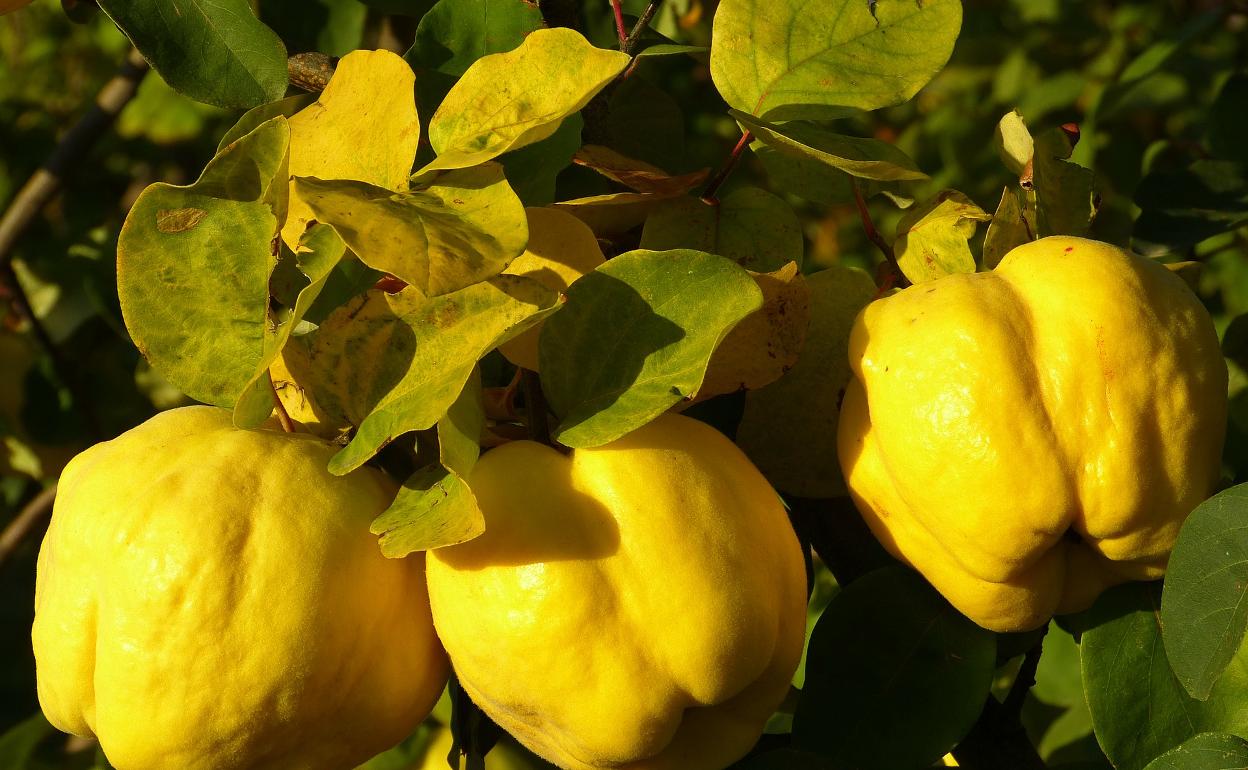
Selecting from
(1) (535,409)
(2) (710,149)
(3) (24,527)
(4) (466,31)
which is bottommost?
(2) (710,149)

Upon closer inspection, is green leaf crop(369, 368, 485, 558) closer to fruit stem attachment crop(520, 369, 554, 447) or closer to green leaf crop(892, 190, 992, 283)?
fruit stem attachment crop(520, 369, 554, 447)

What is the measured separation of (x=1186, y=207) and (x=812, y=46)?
0.61 m

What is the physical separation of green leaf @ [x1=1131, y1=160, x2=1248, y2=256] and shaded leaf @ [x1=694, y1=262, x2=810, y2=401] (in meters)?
0.62

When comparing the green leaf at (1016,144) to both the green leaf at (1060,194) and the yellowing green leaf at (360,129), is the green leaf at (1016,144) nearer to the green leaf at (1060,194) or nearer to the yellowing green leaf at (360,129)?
the green leaf at (1060,194)

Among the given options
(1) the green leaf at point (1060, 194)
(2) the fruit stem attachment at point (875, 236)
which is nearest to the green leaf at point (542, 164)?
(2) the fruit stem attachment at point (875, 236)

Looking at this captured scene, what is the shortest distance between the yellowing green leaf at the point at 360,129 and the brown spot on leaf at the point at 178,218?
0.07 m

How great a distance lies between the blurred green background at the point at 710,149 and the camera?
1370mm

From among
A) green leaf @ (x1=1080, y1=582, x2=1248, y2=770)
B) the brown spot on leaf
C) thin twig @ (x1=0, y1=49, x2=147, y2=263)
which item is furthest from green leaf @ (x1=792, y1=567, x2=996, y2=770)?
thin twig @ (x1=0, y1=49, x2=147, y2=263)

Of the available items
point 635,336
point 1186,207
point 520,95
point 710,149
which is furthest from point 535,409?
point 710,149

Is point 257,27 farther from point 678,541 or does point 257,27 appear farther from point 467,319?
point 678,541

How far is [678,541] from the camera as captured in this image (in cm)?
75

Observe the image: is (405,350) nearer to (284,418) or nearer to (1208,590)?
(284,418)

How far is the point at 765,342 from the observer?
0.89 m

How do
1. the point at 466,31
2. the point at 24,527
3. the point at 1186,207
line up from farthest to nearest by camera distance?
the point at 24,527
the point at 1186,207
the point at 466,31
